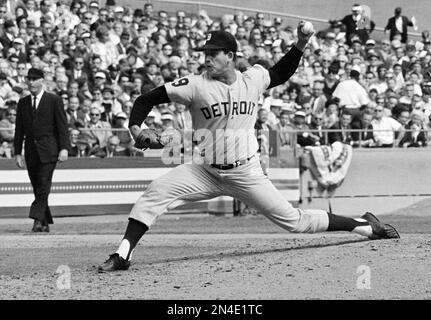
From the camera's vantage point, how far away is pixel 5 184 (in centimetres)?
1727

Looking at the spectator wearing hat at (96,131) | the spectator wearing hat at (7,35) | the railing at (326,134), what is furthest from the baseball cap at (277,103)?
the spectator wearing hat at (7,35)

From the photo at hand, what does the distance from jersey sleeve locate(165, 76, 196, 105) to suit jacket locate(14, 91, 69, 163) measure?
515cm

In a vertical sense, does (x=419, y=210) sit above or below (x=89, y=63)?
below

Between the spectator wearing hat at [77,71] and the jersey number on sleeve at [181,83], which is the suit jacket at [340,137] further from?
the jersey number on sleeve at [181,83]

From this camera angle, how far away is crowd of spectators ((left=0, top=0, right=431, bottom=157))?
18.4m

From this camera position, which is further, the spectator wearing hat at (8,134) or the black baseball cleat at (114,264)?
the spectator wearing hat at (8,134)

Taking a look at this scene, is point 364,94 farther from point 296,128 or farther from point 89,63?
point 89,63

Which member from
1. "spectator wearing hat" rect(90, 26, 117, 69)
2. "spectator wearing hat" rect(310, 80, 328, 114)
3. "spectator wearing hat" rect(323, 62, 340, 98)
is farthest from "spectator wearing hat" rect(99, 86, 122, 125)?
"spectator wearing hat" rect(323, 62, 340, 98)

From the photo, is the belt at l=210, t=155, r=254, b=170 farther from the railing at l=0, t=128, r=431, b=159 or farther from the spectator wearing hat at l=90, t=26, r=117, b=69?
the spectator wearing hat at l=90, t=26, r=117, b=69

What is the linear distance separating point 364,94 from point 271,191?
1136 centimetres

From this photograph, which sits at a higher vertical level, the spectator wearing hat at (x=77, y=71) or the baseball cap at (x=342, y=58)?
the baseball cap at (x=342, y=58)

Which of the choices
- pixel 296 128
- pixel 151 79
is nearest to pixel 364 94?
pixel 296 128

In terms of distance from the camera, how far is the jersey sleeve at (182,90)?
31.5 ft

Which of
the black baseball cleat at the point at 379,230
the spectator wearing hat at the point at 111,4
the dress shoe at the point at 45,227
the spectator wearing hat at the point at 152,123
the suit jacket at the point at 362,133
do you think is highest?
the spectator wearing hat at the point at 111,4
